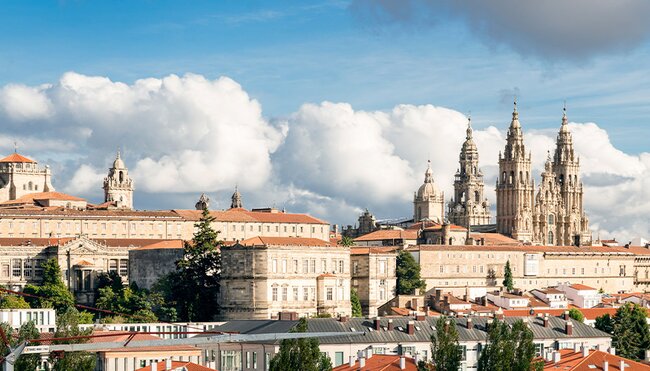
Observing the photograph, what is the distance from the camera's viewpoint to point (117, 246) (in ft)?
452

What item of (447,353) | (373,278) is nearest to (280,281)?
(373,278)

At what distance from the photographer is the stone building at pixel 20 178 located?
16812cm

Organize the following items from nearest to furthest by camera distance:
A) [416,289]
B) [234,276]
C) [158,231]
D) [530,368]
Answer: [530,368]
[234,276]
[416,289]
[158,231]

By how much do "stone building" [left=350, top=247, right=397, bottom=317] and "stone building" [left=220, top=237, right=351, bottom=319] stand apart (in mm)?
6778

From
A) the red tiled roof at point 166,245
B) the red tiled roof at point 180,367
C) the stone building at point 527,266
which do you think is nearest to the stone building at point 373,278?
the stone building at point 527,266

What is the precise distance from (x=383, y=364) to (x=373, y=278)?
57.5 m

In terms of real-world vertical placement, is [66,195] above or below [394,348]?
above

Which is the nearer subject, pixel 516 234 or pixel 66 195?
pixel 66 195

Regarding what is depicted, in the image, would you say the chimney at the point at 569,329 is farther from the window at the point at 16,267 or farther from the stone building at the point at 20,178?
the stone building at the point at 20,178

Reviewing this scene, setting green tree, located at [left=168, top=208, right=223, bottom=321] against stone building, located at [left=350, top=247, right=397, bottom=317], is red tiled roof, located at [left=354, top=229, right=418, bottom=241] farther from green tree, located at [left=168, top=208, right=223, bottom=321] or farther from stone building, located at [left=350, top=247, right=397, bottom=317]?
green tree, located at [left=168, top=208, right=223, bottom=321]

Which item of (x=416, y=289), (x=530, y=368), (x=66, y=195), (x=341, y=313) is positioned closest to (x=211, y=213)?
(x=66, y=195)

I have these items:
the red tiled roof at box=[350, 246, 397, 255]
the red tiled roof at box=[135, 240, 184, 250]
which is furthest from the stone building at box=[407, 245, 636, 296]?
the red tiled roof at box=[135, 240, 184, 250]

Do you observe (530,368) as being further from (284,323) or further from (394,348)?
(284,323)

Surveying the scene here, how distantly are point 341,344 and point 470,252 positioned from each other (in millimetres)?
69038
